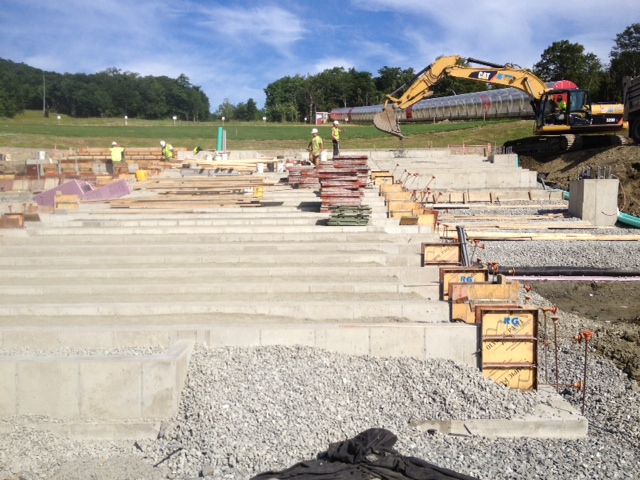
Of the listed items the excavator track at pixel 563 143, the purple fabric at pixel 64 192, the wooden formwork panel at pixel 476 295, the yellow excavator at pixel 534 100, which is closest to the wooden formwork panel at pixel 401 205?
the wooden formwork panel at pixel 476 295

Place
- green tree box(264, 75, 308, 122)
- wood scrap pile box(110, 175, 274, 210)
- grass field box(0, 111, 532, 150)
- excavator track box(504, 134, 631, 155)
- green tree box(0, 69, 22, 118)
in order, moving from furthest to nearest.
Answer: green tree box(264, 75, 308, 122) < green tree box(0, 69, 22, 118) < grass field box(0, 111, 532, 150) < excavator track box(504, 134, 631, 155) < wood scrap pile box(110, 175, 274, 210)

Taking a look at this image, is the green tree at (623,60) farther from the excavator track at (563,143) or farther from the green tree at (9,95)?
the green tree at (9,95)

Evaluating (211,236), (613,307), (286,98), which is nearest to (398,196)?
(211,236)

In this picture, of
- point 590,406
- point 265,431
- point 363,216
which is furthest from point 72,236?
point 590,406

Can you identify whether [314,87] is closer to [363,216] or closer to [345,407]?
[363,216]

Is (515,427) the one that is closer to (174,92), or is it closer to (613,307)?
(613,307)

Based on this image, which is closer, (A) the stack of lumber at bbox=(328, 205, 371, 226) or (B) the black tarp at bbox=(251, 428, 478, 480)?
(B) the black tarp at bbox=(251, 428, 478, 480)

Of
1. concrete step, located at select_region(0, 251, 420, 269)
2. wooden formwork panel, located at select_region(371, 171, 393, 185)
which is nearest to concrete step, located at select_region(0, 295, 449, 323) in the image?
concrete step, located at select_region(0, 251, 420, 269)

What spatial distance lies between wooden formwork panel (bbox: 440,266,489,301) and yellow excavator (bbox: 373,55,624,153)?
585 inches

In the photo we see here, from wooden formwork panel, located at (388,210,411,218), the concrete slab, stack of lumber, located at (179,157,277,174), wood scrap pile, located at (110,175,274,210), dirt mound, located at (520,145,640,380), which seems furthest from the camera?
stack of lumber, located at (179,157,277,174)

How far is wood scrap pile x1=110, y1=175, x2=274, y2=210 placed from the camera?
48.3 ft

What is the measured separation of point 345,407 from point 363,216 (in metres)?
6.09

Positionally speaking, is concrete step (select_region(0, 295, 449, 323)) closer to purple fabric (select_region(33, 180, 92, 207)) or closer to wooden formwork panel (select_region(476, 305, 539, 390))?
wooden formwork panel (select_region(476, 305, 539, 390))

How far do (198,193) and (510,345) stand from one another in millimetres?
11062
